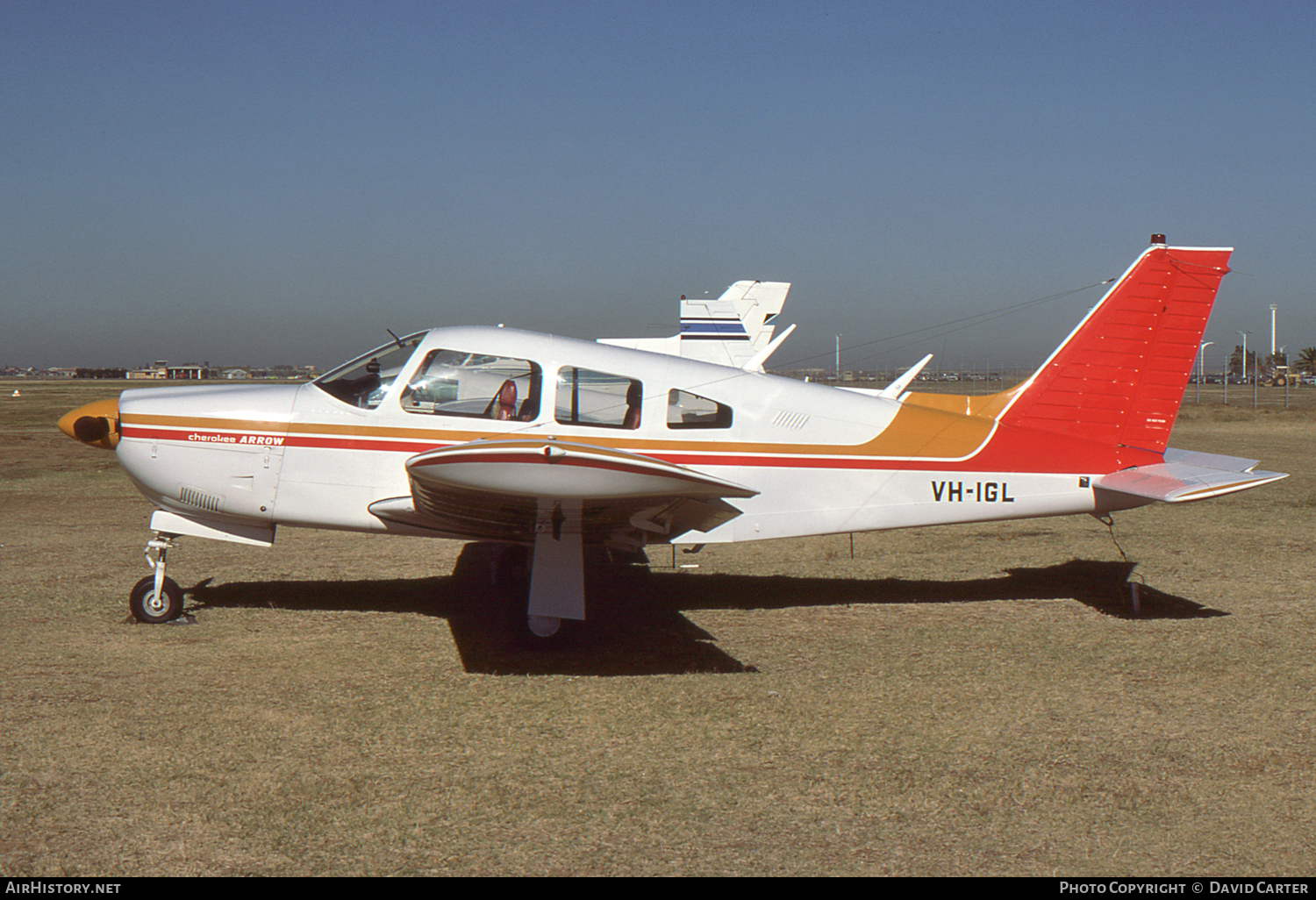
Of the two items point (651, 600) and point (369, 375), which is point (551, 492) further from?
point (651, 600)

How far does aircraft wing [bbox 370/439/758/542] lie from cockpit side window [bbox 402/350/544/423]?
43 cm

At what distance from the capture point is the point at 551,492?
5062 mm

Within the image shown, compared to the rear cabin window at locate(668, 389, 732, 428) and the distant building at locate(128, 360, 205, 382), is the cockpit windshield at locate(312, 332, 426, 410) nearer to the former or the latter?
the rear cabin window at locate(668, 389, 732, 428)

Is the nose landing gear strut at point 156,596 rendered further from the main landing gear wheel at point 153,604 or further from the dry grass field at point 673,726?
the dry grass field at point 673,726

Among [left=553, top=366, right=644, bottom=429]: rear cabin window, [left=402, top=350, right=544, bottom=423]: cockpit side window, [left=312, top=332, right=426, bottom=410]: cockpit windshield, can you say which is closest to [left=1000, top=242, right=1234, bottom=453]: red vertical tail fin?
[left=553, top=366, right=644, bottom=429]: rear cabin window

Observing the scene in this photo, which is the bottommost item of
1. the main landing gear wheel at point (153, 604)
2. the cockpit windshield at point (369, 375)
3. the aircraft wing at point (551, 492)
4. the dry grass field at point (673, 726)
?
the dry grass field at point (673, 726)

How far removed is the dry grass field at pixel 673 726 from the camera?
361 centimetres

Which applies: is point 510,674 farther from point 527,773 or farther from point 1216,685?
point 1216,685

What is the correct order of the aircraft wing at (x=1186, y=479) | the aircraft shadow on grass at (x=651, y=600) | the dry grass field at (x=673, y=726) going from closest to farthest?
the dry grass field at (x=673, y=726), the aircraft shadow on grass at (x=651, y=600), the aircraft wing at (x=1186, y=479)

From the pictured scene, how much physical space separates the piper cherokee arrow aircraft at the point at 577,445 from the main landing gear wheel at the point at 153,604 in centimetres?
1

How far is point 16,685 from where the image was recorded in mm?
5258

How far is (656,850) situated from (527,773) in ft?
3.01

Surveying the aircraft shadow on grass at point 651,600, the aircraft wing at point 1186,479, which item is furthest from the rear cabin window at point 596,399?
the aircraft wing at point 1186,479
